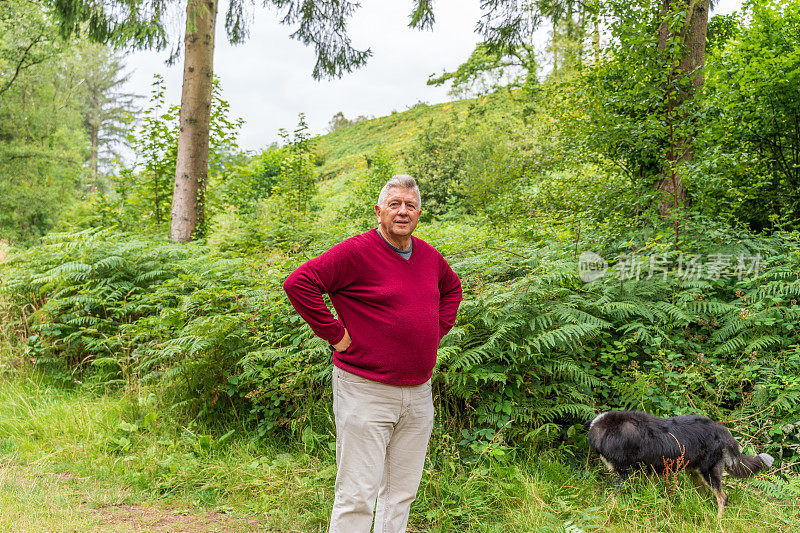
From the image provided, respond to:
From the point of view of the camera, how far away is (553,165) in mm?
6965

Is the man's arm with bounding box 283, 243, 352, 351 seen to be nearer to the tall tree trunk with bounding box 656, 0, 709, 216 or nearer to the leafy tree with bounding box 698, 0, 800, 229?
the tall tree trunk with bounding box 656, 0, 709, 216

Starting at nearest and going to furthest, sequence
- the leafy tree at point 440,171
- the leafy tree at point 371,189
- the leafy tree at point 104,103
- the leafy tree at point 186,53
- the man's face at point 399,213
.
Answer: the man's face at point 399,213, the leafy tree at point 186,53, the leafy tree at point 371,189, the leafy tree at point 440,171, the leafy tree at point 104,103

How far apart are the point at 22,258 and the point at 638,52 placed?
30.8ft

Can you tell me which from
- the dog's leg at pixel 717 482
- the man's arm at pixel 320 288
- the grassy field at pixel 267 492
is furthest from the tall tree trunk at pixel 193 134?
the dog's leg at pixel 717 482

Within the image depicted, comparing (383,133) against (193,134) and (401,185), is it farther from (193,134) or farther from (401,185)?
(401,185)

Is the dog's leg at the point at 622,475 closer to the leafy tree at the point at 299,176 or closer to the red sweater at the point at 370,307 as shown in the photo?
the red sweater at the point at 370,307

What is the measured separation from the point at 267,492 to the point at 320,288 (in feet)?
6.72

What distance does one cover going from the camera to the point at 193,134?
8773mm

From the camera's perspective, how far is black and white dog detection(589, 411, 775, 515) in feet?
11.5

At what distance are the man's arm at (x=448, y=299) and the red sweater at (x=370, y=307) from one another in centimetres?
40

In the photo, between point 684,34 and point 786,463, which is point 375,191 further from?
point 786,463

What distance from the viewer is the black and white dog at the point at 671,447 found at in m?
3.49

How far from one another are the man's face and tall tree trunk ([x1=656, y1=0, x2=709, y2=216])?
3925mm

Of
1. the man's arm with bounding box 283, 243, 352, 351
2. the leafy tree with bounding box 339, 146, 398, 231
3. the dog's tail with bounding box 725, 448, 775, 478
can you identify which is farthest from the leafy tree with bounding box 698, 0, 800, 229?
the leafy tree with bounding box 339, 146, 398, 231
